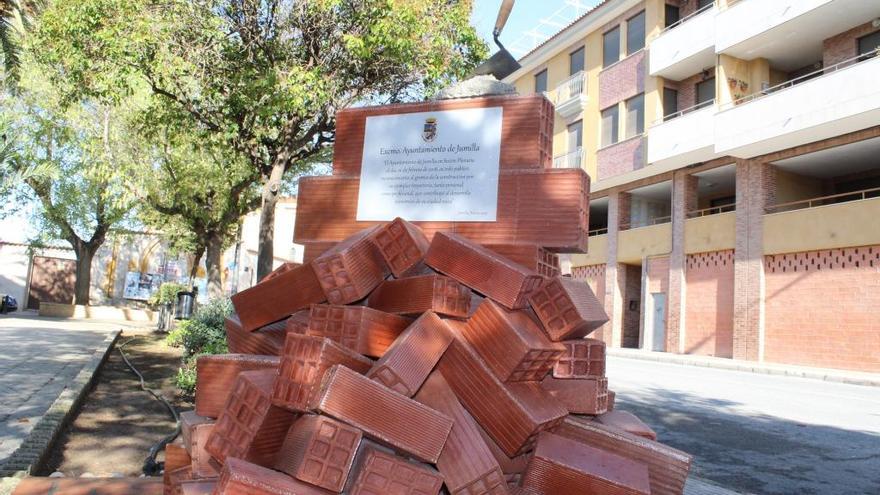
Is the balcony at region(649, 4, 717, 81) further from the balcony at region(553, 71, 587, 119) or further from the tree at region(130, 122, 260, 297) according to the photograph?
the tree at region(130, 122, 260, 297)

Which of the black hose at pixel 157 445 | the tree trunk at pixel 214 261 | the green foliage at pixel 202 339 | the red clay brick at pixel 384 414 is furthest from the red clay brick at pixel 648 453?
the tree trunk at pixel 214 261

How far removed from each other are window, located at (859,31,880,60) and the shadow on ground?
13.7 meters

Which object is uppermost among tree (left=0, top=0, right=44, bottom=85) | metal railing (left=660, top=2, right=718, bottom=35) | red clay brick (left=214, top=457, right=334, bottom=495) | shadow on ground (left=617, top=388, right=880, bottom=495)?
metal railing (left=660, top=2, right=718, bottom=35)

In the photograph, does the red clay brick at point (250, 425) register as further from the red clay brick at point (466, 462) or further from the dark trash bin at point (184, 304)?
the dark trash bin at point (184, 304)

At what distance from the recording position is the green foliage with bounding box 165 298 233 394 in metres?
7.14

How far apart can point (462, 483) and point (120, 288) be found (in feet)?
138

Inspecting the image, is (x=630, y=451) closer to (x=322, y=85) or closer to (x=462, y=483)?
(x=462, y=483)

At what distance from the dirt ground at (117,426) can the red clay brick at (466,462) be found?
279 centimetres

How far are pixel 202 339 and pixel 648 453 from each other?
22.3 ft

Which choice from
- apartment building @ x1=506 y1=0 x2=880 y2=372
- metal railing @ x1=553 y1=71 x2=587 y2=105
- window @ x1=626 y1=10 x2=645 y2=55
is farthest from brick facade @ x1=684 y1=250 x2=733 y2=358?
metal railing @ x1=553 y1=71 x2=587 y2=105

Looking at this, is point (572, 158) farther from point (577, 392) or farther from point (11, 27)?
point (577, 392)

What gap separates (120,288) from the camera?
3981cm

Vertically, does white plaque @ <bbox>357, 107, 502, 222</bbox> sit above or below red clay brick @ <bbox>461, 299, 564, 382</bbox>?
above

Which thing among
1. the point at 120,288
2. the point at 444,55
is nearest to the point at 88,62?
the point at 444,55
